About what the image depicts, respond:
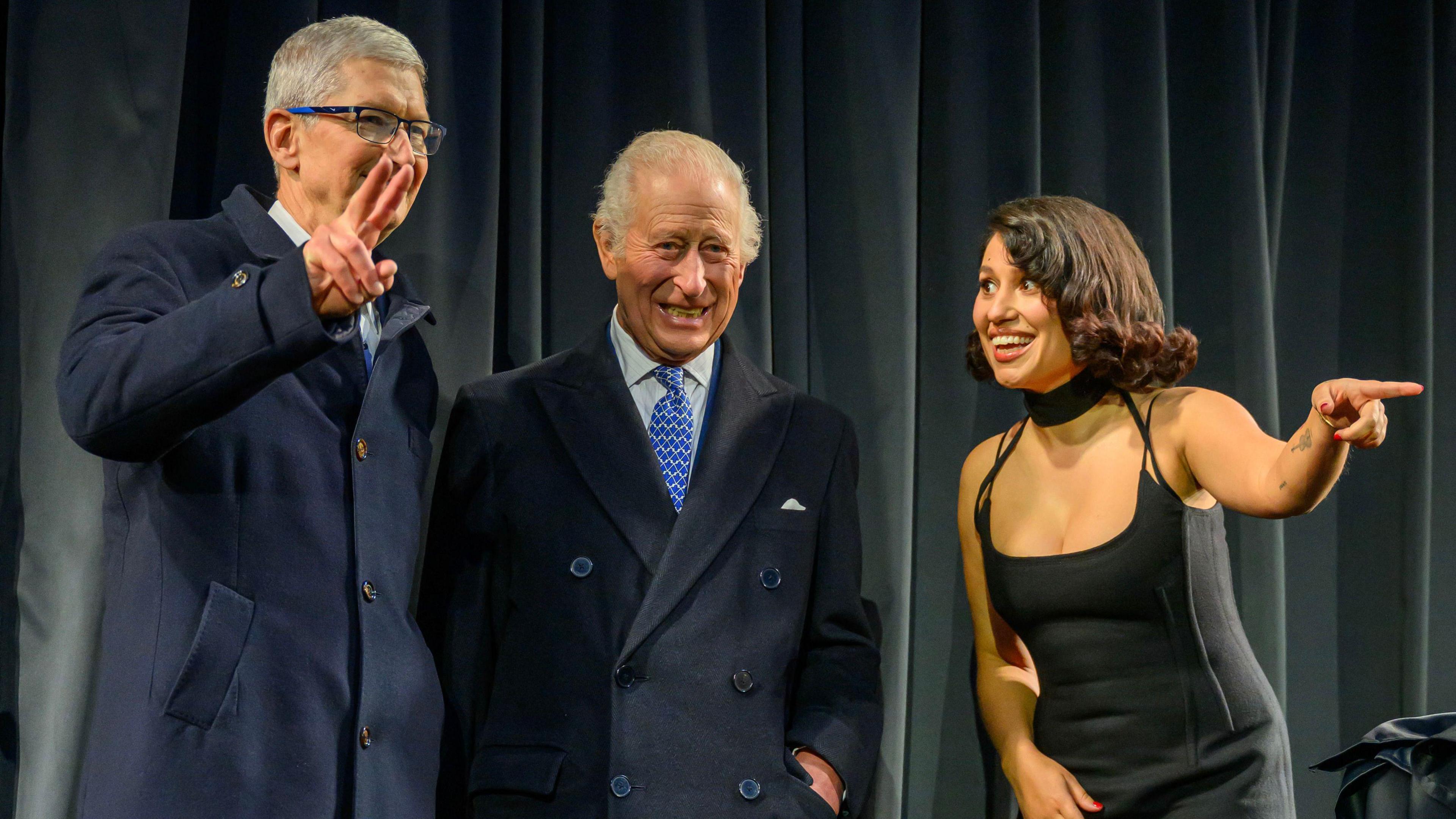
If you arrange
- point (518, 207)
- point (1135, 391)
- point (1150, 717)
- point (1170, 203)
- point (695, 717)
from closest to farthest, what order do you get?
1. point (695, 717)
2. point (1150, 717)
3. point (1135, 391)
4. point (518, 207)
5. point (1170, 203)

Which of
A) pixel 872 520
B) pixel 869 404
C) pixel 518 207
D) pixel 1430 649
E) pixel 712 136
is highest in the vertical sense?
pixel 712 136

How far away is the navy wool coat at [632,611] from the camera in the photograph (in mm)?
1743

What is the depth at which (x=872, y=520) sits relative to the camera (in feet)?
7.80

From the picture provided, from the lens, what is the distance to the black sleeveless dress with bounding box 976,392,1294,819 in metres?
1.85

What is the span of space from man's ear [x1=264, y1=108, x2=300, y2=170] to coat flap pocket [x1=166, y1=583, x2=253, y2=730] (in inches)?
23.6

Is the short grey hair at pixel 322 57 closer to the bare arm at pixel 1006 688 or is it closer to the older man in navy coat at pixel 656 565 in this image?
the older man in navy coat at pixel 656 565

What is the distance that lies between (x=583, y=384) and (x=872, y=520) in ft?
2.37

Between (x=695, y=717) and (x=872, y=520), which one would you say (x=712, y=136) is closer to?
(x=872, y=520)

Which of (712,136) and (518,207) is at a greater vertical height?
(712,136)

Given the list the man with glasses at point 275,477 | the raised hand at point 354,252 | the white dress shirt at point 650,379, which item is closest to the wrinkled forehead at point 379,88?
the man with glasses at point 275,477

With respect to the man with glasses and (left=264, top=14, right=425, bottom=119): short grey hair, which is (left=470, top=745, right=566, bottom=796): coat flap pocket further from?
(left=264, top=14, right=425, bottom=119): short grey hair

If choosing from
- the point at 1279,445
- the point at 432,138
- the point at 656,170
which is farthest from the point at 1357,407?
the point at 432,138

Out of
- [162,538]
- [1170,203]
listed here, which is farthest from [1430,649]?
[162,538]

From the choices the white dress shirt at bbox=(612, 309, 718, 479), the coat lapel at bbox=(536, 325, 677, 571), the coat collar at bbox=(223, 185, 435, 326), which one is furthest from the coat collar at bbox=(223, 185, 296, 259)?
the white dress shirt at bbox=(612, 309, 718, 479)
